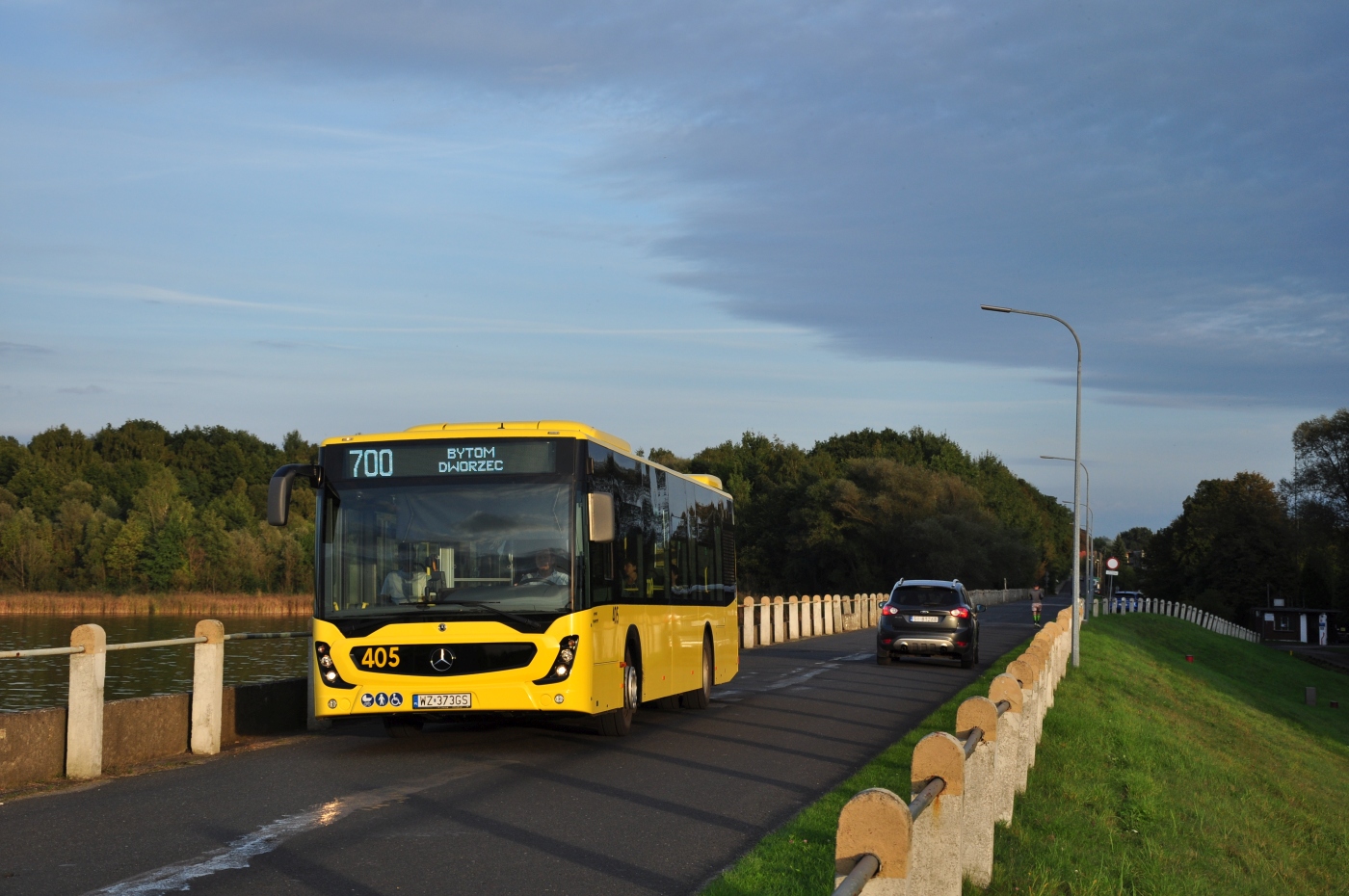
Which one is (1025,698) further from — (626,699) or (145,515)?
(145,515)

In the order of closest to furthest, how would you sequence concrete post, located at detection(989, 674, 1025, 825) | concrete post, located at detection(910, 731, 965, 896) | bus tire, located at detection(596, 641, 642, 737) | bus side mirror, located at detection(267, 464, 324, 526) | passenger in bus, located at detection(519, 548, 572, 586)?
concrete post, located at detection(910, 731, 965, 896) < concrete post, located at detection(989, 674, 1025, 825) < bus side mirror, located at detection(267, 464, 324, 526) < passenger in bus, located at detection(519, 548, 572, 586) < bus tire, located at detection(596, 641, 642, 737)

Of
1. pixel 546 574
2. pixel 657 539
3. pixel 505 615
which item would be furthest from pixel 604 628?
pixel 657 539

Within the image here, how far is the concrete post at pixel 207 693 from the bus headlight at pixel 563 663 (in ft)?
9.87

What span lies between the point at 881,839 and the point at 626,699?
1008 centimetres

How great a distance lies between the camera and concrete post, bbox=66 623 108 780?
35.4ft

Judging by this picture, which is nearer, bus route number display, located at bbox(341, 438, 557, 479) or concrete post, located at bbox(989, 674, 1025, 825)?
concrete post, located at bbox(989, 674, 1025, 825)

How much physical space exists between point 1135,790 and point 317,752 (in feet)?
24.4

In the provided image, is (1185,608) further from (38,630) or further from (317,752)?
(317,752)

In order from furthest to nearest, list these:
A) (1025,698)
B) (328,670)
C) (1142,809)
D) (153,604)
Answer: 1. (153,604)
2. (328,670)
3. (1142,809)
4. (1025,698)

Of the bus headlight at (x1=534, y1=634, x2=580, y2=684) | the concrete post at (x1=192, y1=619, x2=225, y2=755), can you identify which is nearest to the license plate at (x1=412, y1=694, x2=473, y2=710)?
the bus headlight at (x1=534, y1=634, x2=580, y2=684)

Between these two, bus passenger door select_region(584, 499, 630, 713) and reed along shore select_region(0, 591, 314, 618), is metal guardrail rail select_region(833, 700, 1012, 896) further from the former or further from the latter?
reed along shore select_region(0, 591, 314, 618)

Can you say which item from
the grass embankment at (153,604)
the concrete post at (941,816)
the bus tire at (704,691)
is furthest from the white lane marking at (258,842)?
the grass embankment at (153,604)

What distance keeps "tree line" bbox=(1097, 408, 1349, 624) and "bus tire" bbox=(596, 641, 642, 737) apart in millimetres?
90578

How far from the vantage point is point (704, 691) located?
1781 centimetres
